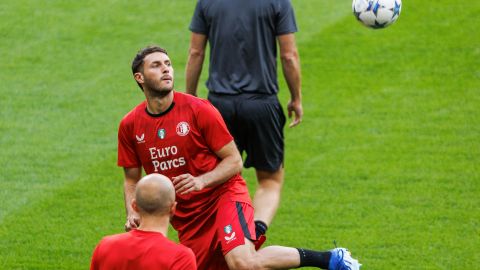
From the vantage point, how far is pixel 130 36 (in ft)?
49.4

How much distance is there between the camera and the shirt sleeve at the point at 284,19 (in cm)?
935

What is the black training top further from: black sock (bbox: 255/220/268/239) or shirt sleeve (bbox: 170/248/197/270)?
shirt sleeve (bbox: 170/248/197/270)

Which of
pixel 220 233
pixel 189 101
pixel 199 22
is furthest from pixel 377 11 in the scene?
pixel 220 233

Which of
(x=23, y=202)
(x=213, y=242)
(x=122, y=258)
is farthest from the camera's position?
(x=23, y=202)

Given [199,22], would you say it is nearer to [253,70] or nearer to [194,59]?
[194,59]

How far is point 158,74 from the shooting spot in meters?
7.83

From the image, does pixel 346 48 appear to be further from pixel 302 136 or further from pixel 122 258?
pixel 122 258

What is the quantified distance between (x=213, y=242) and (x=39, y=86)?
6164 millimetres

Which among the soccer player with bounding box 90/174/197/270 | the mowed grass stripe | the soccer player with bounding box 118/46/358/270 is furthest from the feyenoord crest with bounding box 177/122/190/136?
the mowed grass stripe

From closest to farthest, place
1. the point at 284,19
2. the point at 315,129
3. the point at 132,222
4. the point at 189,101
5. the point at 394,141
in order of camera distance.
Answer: the point at 132,222 < the point at 189,101 < the point at 284,19 < the point at 394,141 < the point at 315,129

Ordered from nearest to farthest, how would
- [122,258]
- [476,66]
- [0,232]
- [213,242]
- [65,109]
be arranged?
[122,258] → [213,242] → [0,232] → [65,109] → [476,66]

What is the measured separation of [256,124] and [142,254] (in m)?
3.48

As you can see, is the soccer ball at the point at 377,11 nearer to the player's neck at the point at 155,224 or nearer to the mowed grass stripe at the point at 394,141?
the mowed grass stripe at the point at 394,141

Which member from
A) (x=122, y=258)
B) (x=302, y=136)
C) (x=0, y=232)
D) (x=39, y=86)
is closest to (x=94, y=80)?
(x=39, y=86)
